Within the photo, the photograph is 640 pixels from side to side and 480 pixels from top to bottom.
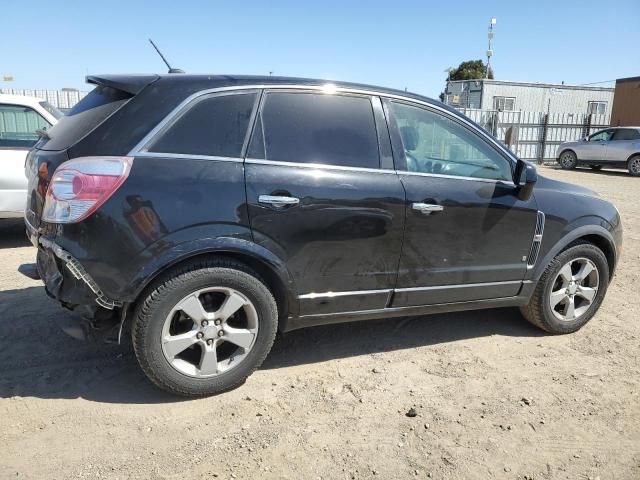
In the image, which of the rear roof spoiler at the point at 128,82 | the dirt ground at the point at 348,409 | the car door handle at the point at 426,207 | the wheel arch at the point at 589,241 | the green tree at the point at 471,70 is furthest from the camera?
the green tree at the point at 471,70

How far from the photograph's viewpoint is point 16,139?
6.24 metres

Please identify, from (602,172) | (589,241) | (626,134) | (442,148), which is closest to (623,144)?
(626,134)

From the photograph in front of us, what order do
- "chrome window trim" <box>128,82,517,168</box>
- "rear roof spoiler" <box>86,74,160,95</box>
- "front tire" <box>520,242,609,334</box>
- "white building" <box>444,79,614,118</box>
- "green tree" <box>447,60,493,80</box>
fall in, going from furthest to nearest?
"green tree" <box>447,60,493,80</box>, "white building" <box>444,79,614,118</box>, "front tire" <box>520,242,609,334</box>, "rear roof spoiler" <box>86,74,160,95</box>, "chrome window trim" <box>128,82,517,168</box>

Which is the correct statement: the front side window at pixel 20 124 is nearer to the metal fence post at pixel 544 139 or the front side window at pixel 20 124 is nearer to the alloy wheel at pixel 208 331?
the alloy wheel at pixel 208 331

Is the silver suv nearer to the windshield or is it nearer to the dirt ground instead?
the dirt ground

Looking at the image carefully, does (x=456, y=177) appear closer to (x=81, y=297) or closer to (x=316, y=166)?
(x=316, y=166)

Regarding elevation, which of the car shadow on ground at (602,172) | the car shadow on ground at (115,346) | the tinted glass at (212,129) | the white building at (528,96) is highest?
the white building at (528,96)

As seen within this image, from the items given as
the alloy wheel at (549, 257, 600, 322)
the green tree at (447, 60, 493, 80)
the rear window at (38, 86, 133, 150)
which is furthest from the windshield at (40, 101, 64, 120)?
the green tree at (447, 60, 493, 80)

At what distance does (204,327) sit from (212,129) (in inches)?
45.1

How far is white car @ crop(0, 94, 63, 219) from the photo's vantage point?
19.7 feet

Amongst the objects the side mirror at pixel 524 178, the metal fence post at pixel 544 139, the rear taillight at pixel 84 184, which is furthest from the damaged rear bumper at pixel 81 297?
the metal fence post at pixel 544 139

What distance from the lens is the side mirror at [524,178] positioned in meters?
3.66

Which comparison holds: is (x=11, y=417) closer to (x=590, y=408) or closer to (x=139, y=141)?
(x=139, y=141)

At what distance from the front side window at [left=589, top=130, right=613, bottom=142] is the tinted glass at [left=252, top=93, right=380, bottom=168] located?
61.5 feet
